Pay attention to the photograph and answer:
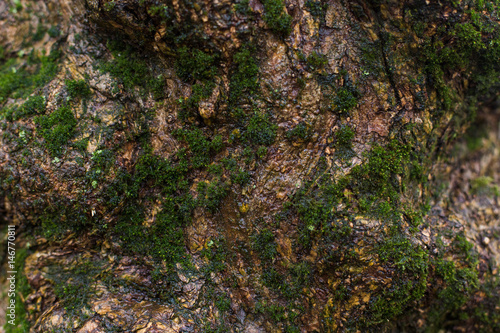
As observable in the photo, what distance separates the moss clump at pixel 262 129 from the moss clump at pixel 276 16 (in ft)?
3.66

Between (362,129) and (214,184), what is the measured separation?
217 centimetres

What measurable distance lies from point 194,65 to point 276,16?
1.22m

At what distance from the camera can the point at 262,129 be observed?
3.91m

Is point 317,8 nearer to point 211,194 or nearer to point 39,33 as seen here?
point 211,194

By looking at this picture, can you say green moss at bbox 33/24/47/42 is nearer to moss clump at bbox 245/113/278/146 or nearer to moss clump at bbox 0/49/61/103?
moss clump at bbox 0/49/61/103

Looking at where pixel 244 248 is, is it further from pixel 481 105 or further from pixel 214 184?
pixel 481 105

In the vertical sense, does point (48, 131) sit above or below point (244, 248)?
above

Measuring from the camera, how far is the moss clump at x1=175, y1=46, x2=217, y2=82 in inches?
148

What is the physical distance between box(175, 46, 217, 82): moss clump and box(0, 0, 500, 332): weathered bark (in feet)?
0.08

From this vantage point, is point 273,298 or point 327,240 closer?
point 327,240

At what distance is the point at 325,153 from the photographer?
12.7ft

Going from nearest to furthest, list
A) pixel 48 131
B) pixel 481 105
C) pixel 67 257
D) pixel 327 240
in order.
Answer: pixel 327 240 → pixel 48 131 → pixel 67 257 → pixel 481 105

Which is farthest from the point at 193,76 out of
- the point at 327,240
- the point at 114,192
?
the point at 327,240

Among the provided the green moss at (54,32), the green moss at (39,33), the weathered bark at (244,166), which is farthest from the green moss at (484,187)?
the green moss at (39,33)
